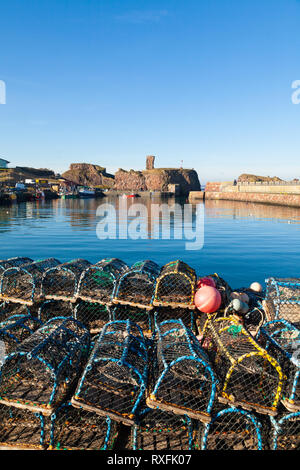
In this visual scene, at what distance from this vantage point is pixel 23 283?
7719mm

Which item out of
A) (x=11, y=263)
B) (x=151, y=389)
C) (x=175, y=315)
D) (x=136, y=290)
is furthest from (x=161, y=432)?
(x=11, y=263)

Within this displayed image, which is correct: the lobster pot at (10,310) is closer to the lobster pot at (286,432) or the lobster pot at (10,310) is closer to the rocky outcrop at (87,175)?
the lobster pot at (286,432)

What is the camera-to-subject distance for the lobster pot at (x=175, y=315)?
6.31m

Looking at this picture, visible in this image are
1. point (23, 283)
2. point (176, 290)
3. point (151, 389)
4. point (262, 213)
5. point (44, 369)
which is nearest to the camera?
point (151, 389)

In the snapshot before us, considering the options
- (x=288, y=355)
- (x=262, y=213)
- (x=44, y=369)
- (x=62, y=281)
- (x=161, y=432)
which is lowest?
(x=161, y=432)

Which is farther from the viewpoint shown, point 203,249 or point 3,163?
point 3,163

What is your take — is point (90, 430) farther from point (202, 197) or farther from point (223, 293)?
point (202, 197)

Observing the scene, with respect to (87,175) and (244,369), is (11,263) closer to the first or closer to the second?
(244,369)

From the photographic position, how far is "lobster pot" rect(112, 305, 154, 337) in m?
6.29

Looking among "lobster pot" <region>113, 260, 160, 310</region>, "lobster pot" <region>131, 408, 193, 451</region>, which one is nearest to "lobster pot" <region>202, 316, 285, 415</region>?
"lobster pot" <region>131, 408, 193, 451</region>

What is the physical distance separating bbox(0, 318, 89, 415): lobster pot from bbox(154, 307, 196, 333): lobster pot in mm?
1966

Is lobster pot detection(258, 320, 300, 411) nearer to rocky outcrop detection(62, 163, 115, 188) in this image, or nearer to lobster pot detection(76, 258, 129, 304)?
lobster pot detection(76, 258, 129, 304)

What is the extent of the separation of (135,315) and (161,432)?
116 inches

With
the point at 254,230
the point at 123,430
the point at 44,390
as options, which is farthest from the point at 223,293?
the point at 254,230
